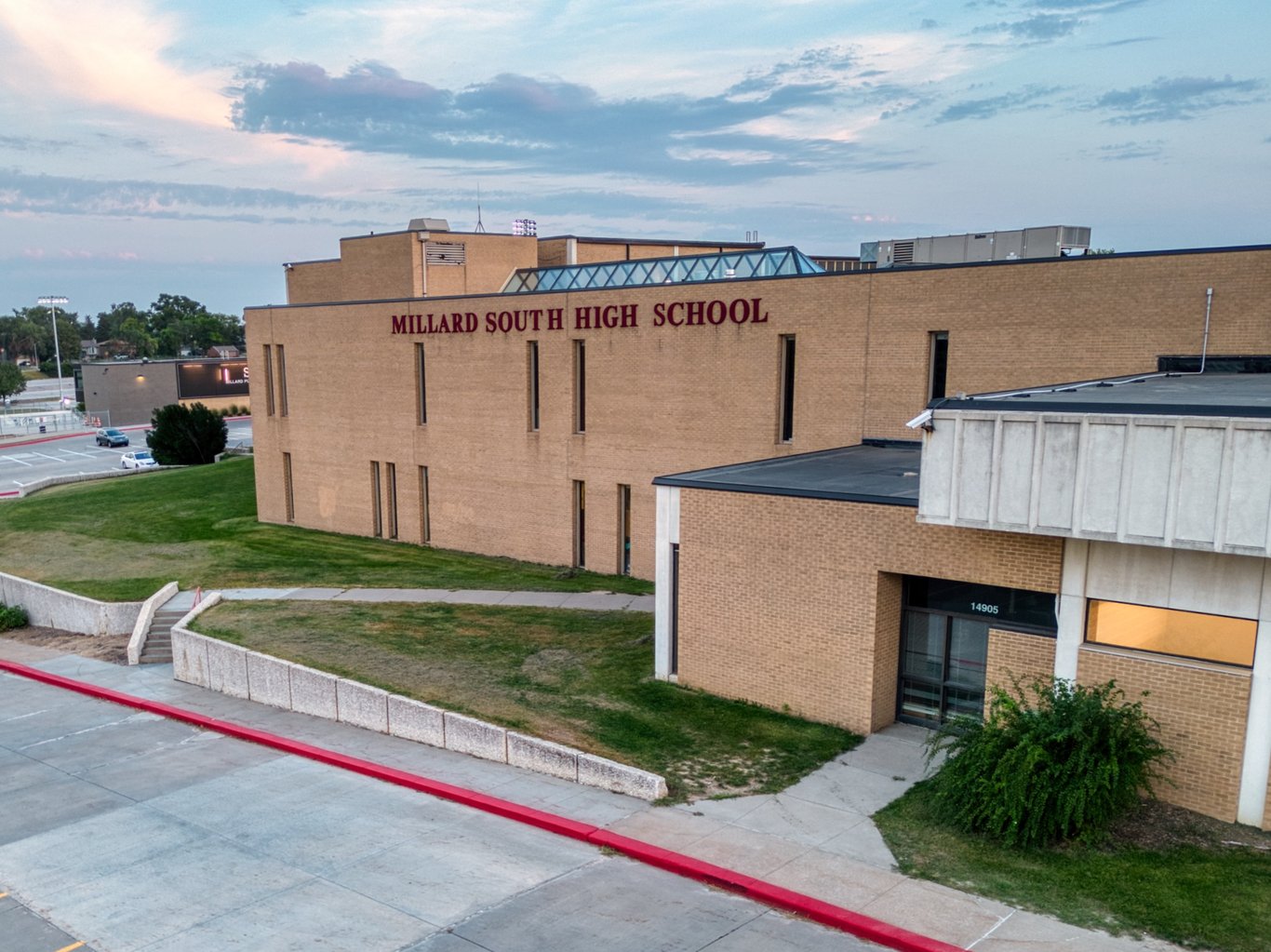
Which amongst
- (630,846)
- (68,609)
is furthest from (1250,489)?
(68,609)

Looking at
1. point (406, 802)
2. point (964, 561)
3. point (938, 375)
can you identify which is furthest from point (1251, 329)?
point (406, 802)

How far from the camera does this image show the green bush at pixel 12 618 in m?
31.1

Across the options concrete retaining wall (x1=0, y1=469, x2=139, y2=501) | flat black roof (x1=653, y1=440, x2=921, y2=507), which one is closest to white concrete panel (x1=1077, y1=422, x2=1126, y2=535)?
flat black roof (x1=653, y1=440, x2=921, y2=507)

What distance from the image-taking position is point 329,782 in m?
17.1

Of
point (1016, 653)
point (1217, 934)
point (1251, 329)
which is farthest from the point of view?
point (1251, 329)

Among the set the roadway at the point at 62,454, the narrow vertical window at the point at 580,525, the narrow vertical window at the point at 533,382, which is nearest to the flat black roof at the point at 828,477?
the narrow vertical window at the point at 580,525

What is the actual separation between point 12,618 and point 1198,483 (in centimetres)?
3179

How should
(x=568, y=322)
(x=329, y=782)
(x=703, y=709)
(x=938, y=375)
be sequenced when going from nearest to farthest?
1. (x=329, y=782)
2. (x=703, y=709)
3. (x=938, y=375)
4. (x=568, y=322)

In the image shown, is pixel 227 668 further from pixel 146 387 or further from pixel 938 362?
pixel 146 387

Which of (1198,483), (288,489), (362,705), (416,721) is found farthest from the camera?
(288,489)

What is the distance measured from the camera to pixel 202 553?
116ft

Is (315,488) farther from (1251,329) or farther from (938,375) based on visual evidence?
(1251,329)

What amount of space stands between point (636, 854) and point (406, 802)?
425 cm

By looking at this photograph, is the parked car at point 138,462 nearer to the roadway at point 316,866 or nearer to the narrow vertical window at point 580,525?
the narrow vertical window at point 580,525
